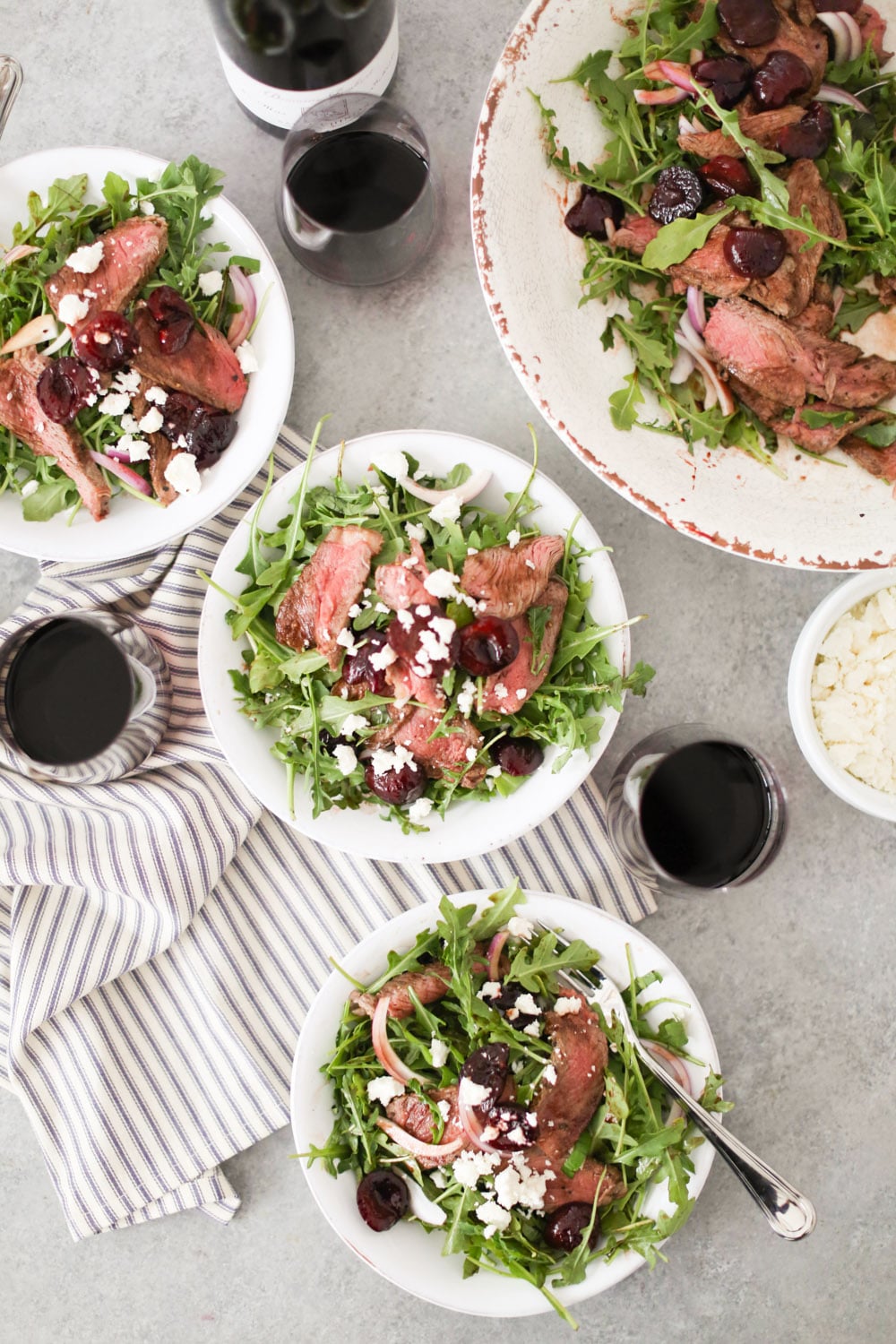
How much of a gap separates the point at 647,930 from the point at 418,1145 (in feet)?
1.92

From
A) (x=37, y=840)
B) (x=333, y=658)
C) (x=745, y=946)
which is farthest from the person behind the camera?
(x=745, y=946)

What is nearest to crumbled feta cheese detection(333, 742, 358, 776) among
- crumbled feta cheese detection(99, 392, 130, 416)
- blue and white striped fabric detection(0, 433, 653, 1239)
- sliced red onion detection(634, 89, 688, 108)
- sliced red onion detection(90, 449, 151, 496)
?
blue and white striped fabric detection(0, 433, 653, 1239)

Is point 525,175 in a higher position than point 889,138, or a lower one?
higher

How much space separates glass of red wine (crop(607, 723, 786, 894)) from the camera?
5.91 feet

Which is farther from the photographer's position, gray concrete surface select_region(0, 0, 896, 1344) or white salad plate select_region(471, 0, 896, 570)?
gray concrete surface select_region(0, 0, 896, 1344)

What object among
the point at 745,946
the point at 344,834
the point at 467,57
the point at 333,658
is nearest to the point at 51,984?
the point at 344,834

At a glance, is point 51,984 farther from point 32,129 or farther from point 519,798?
point 32,129

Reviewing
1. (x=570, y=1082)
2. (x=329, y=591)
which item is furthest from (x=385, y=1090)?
(x=329, y=591)

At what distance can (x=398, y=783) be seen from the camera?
1654mm

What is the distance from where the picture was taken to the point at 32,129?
198 cm

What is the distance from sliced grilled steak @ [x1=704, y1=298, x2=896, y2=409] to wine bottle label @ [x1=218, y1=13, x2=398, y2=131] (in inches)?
26.6

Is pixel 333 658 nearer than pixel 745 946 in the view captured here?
Yes

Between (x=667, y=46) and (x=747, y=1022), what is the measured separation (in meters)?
1.70

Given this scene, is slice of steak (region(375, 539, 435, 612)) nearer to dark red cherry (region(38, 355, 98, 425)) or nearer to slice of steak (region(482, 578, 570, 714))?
slice of steak (region(482, 578, 570, 714))
